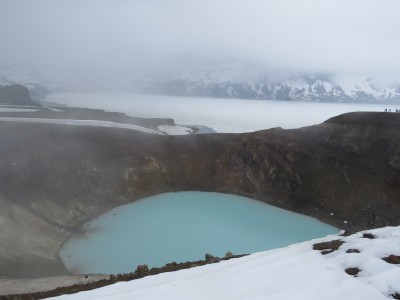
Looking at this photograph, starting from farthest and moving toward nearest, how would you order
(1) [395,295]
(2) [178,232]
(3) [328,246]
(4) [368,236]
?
(2) [178,232] < (4) [368,236] < (3) [328,246] < (1) [395,295]

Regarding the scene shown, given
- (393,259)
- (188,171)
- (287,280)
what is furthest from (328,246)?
(188,171)

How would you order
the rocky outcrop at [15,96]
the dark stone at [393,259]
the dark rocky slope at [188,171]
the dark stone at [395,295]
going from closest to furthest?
the dark stone at [395,295] → the dark stone at [393,259] → the dark rocky slope at [188,171] → the rocky outcrop at [15,96]

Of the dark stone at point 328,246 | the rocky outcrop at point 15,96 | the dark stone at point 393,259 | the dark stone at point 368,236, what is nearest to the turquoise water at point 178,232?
the dark stone at point 328,246

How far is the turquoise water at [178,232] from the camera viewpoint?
28.0 metres

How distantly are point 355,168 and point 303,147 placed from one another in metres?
7.73

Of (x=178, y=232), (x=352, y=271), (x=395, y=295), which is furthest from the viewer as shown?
(x=178, y=232)

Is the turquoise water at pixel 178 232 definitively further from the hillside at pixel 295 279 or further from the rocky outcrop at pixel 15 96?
the rocky outcrop at pixel 15 96

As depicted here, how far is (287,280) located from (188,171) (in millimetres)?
42610

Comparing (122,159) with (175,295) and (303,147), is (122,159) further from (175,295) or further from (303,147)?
(175,295)

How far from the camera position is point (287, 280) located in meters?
8.13

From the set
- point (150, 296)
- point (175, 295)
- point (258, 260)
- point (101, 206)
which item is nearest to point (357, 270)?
point (258, 260)

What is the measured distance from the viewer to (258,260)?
999 centimetres

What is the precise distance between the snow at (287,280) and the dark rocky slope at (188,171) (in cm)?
2167

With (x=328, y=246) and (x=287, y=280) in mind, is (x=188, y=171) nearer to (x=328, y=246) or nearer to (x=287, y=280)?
(x=328, y=246)
